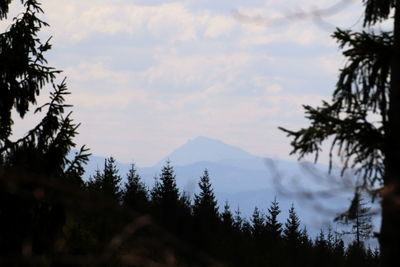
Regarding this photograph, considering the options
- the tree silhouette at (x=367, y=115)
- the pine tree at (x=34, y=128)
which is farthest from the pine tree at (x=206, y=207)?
the tree silhouette at (x=367, y=115)

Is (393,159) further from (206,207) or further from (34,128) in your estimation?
(206,207)

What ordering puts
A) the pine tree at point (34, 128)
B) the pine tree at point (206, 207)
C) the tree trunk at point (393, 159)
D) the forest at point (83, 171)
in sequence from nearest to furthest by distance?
the forest at point (83, 171) → the tree trunk at point (393, 159) → the pine tree at point (34, 128) → the pine tree at point (206, 207)

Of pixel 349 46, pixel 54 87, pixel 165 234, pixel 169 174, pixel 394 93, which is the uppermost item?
pixel 169 174

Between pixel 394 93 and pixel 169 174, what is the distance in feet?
193

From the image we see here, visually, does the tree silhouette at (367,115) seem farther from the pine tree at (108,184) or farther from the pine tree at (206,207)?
the pine tree at (206,207)

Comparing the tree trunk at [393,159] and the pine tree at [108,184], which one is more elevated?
the pine tree at [108,184]

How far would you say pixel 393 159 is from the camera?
248 inches

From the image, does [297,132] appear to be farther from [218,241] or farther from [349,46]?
[218,241]

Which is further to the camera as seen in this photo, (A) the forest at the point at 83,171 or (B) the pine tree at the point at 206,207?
(B) the pine tree at the point at 206,207

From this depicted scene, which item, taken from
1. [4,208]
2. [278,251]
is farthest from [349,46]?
[278,251]

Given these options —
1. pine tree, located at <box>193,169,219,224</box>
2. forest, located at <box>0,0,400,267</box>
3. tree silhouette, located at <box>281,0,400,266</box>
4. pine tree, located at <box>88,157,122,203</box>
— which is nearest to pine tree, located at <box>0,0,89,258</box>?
forest, located at <box>0,0,400,267</box>

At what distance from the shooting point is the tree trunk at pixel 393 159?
5.88 meters

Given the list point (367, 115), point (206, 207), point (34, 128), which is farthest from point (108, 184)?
point (367, 115)

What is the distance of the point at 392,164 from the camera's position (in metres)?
6.32
